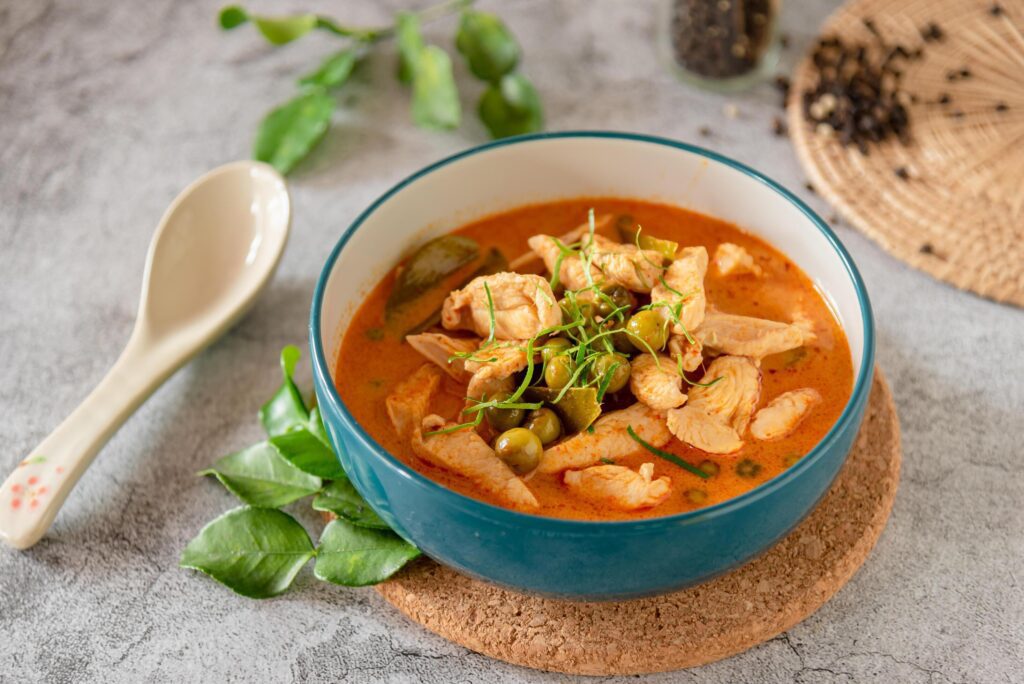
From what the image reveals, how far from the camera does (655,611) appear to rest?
2.08 meters

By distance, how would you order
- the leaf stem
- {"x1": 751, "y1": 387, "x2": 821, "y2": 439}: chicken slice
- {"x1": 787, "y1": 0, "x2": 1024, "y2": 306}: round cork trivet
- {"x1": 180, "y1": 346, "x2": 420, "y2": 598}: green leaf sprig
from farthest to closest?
the leaf stem, {"x1": 787, "y1": 0, "x2": 1024, "y2": 306}: round cork trivet, {"x1": 180, "y1": 346, "x2": 420, "y2": 598}: green leaf sprig, {"x1": 751, "y1": 387, "x2": 821, "y2": 439}: chicken slice

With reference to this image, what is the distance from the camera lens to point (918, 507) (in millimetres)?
2377

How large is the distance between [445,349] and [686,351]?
1.54 ft

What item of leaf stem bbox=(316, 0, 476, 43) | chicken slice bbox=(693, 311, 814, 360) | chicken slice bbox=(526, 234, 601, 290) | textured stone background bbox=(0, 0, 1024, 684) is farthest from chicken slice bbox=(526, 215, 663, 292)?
leaf stem bbox=(316, 0, 476, 43)

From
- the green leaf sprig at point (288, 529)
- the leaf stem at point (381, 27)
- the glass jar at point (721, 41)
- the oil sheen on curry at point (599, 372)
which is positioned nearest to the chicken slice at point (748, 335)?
the oil sheen on curry at point (599, 372)

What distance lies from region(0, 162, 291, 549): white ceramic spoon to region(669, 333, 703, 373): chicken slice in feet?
3.64

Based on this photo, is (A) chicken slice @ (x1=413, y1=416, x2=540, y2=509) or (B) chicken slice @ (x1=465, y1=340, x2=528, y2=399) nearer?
(A) chicken slice @ (x1=413, y1=416, x2=540, y2=509)

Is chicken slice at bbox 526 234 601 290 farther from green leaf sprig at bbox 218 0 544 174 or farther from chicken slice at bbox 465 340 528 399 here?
green leaf sprig at bbox 218 0 544 174

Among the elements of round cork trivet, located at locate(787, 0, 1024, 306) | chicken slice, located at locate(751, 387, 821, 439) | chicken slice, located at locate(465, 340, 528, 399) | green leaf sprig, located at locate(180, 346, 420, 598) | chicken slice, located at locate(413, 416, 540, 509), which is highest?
chicken slice, located at locate(465, 340, 528, 399)

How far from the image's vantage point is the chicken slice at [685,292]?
2.13m

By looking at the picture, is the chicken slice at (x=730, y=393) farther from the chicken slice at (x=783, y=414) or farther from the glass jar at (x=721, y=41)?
the glass jar at (x=721, y=41)

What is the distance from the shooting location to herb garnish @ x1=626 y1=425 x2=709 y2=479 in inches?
79.6

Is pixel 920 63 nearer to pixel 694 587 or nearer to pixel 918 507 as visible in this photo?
pixel 918 507

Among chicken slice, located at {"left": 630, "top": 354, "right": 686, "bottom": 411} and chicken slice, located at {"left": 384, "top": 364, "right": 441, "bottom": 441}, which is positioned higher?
chicken slice, located at {"left": 384, "top": 364, "right": 441, "bottom": 441}
